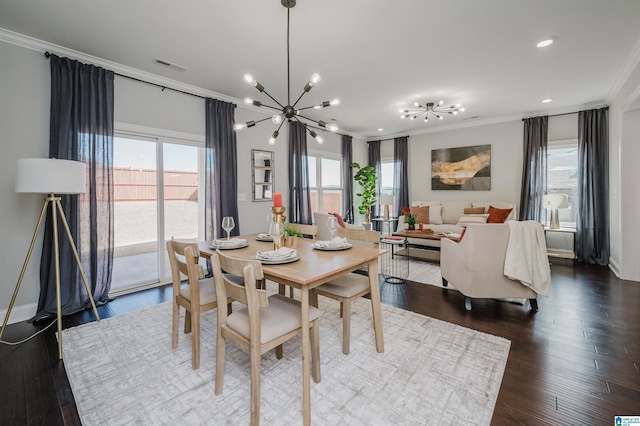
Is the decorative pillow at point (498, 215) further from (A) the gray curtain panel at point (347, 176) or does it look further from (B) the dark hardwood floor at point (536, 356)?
(A) the gray curtain panel at point (347, 176)

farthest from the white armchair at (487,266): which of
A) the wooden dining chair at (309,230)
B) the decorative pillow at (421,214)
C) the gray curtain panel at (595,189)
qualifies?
the decorative pillow at (421,214)

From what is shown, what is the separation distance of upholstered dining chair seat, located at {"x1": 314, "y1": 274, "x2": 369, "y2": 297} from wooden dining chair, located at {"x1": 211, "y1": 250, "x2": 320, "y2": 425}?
38cm

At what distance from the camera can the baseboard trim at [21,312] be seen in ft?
8.86

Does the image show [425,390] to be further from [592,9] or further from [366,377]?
[592,9]

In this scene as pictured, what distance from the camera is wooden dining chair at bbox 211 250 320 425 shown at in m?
1.44

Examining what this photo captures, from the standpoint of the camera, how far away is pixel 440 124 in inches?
253

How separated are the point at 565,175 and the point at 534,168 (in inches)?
22.1

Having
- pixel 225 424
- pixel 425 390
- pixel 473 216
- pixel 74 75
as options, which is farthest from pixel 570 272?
pixel 74 75

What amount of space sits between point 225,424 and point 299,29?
3.08 metres

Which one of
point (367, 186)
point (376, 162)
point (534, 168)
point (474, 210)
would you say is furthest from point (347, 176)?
point (534, 168)

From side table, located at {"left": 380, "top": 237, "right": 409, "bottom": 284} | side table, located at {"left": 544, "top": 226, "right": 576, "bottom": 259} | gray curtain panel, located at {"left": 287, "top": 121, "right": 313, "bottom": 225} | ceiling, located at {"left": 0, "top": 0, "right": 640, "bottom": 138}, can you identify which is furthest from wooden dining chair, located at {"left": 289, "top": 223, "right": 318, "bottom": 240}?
side table, located at {"left": 544, "top": 226, "right": 576, "bottom": 259}

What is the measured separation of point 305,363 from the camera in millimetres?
1542

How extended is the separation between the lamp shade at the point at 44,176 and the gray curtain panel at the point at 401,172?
631 centimetres

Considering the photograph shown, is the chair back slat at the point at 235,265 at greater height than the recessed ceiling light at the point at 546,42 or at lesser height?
lesser
